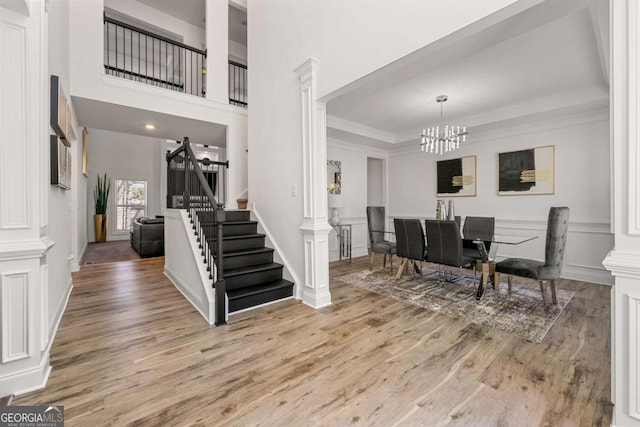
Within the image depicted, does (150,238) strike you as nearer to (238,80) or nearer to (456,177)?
(238,80)

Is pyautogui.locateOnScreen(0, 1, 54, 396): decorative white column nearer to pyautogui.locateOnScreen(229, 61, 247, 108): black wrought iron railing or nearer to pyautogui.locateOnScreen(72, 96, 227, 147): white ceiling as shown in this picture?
pyautogui.locateOnScreen(72, 96, 227, 147): white ceiling

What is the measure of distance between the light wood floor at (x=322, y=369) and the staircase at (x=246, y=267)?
202 mm

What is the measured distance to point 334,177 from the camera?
19.1ft

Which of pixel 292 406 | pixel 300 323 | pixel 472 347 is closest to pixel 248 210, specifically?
pixel 300 323

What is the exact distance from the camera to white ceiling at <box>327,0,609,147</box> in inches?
82.8

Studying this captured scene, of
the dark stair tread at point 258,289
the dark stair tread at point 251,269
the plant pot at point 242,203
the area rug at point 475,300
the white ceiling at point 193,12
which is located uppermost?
the white ceiling at point 193,12

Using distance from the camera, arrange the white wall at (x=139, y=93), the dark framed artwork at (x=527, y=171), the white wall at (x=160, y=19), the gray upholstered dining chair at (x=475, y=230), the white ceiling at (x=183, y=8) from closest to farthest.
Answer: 1. the white wall at (x=139, y=93)
2. the gray upholstered dining chair at (x=475, y=230)
3. the dark framed artwork at (x=527, y=171)
4. the white wall at (x=160, y=19)
5. the white ceiling at (x=183, y=8)

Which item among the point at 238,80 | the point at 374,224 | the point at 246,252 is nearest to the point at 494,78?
the point at 374,224

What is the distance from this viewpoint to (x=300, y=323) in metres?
2.63

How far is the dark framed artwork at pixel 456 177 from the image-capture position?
5410mm

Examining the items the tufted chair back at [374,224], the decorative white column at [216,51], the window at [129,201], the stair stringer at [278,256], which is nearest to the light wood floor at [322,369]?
the stair stringer at [278,256]

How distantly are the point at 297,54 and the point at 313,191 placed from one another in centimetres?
177

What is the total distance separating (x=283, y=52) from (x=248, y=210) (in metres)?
2.26

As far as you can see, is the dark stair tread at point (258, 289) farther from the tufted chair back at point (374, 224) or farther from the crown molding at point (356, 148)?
the crown molding at point (356, 148)
